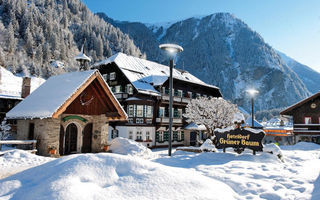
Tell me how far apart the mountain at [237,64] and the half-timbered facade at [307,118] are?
125 m

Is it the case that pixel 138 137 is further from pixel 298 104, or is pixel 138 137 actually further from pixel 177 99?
pixel 298 104

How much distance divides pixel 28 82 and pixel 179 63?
15286cm

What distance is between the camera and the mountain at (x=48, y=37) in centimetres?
8234

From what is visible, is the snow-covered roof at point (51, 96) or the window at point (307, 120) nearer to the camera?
the snow-covered roof at point (51, 96)

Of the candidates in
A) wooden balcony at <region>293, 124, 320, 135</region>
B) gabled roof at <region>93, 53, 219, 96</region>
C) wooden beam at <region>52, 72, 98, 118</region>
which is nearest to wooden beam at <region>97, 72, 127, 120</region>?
wooden beam at <region>52, 72, 98, 118</region>

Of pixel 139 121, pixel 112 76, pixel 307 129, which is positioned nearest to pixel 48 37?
pixel 112 76

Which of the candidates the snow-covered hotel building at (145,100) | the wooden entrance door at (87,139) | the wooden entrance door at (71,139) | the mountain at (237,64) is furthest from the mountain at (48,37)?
the mountain at (237,64)

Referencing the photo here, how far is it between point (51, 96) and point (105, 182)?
10.7 meters

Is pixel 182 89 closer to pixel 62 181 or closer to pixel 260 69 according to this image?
pixel 62 181

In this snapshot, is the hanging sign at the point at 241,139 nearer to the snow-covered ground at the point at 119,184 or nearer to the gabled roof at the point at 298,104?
the snow-covered ground at the point at 119,184

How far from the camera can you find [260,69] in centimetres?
15588

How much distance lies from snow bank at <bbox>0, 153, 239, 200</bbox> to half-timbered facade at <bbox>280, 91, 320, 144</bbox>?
26445 mm

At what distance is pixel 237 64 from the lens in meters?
160

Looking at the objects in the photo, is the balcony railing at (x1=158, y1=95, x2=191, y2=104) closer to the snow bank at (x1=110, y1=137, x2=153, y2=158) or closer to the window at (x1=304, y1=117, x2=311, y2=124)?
the snow bank at (x1=110, y1=137, x2=153, y2=158)
